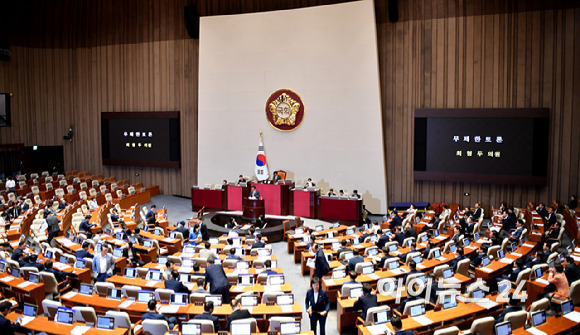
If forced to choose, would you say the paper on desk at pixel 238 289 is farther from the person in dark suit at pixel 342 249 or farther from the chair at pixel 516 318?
the chair at pixel 516 318

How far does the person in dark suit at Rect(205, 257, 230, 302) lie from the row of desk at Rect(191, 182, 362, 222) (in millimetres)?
9375

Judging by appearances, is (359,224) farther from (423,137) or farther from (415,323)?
(415,323)

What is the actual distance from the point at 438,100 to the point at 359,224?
643 cm

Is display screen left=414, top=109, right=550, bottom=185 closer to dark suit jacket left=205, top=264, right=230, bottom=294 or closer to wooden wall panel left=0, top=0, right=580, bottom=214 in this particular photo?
wooden wall panel left=0, top=0, right=580, bottom=214

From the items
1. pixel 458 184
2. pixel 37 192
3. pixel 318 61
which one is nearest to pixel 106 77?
pixel 37 192

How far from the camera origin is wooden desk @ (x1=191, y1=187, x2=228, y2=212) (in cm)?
1983

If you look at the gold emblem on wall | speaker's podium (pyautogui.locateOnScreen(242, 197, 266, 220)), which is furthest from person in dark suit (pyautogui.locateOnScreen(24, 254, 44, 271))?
the gold emblem on wall

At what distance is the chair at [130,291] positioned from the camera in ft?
28.4

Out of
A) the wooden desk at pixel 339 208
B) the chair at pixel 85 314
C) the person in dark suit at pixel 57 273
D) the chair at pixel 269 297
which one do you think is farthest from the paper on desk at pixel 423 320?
the wooden desk at pixel 339 208

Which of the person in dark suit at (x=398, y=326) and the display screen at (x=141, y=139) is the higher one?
the display screen at (x=141, y=139)

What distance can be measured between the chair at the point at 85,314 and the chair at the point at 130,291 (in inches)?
44.8

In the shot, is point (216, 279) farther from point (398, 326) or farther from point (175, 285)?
point (398, 326)

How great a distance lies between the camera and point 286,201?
18.8m

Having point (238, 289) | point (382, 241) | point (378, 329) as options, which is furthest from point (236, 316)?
point (382, 241)
